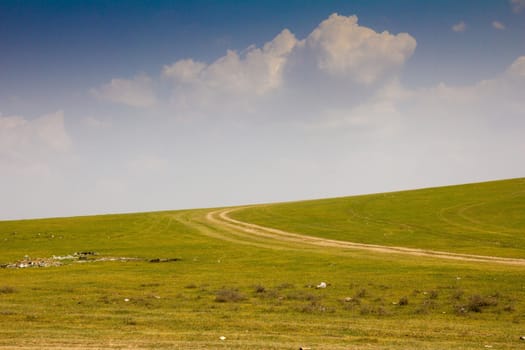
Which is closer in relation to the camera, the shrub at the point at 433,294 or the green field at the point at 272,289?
the green field at the point at 272,289

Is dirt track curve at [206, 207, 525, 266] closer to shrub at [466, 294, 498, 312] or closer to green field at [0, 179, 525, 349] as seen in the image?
green field at [0, 179, 525, 349]

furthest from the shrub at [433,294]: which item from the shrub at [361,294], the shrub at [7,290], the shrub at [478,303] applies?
the shrub at [7,290]

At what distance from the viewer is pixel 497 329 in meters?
20.6

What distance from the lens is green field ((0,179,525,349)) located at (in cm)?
1870

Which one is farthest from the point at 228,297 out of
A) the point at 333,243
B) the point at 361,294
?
the point at 333,243

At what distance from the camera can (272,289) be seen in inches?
1247

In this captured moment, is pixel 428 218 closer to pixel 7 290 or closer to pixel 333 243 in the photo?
pixel 333 243

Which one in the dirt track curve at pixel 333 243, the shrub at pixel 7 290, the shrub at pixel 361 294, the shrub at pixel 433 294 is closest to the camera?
the shrub at pixel 433 294

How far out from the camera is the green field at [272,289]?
18.7 metres

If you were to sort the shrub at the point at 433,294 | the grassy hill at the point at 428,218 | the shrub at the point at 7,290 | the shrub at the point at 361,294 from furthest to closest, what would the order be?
the grassy hill at the point at 428,218 → the shrub at the point at 7,290 → the shrub at the point at 361,294 → the shrub at the point at 433,294

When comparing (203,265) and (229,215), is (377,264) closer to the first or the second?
(203,265)

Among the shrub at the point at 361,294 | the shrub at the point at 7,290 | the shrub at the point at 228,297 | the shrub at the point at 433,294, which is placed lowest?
the shrub at the point at 433,294

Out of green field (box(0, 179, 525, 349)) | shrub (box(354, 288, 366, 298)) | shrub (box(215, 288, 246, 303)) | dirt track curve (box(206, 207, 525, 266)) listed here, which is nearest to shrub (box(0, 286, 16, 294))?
green field (box(0, 179, 525, 349))

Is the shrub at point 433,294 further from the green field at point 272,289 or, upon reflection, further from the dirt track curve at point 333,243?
the dirt track curve at point 333,243
